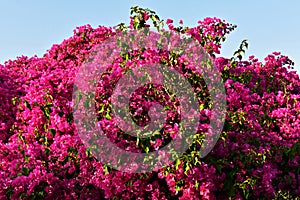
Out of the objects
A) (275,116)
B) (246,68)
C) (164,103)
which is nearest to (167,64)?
(164,103)

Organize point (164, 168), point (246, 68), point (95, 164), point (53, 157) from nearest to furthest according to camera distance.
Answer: point (164, 168) < point (95, 164) < point (53, 157) < point (246, 68)

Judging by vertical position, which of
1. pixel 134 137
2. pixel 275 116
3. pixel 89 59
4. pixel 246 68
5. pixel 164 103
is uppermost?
pixel 246 68

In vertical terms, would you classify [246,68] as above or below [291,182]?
above

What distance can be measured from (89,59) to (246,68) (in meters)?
4.62

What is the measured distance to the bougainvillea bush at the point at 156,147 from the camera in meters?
7.07

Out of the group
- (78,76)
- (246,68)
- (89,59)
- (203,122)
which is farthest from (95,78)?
(246,68)

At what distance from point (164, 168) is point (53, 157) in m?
2.15

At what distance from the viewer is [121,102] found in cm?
738

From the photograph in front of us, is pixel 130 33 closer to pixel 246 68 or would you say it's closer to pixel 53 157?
pixel 53 157

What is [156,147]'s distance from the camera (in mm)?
6875

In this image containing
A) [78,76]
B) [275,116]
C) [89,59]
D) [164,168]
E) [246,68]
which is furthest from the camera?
[246,68]

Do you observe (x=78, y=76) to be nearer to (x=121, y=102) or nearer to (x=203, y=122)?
(x=121, y=102)

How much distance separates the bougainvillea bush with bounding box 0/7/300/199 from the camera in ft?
23.2

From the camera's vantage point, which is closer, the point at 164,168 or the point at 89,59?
the point at 164,168
